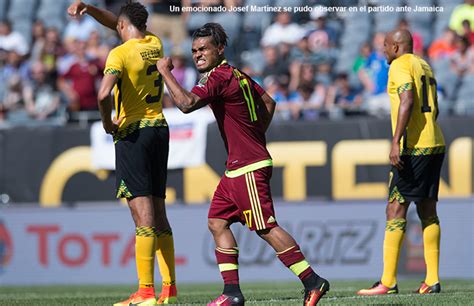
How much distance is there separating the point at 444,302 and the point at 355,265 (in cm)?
622

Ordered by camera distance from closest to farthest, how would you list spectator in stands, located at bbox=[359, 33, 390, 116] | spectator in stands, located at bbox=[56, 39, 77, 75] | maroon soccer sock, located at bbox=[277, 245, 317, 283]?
maroon soccer sock, located at bbox=[277, 245, 317, 283], spectator in stands, located at bbox=[359, 33, 390, 116], spectator in stands, located at bbox=[56, 39, 77, 75]

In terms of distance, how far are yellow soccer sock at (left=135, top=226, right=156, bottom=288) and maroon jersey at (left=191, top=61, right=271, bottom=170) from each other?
3.97 feet

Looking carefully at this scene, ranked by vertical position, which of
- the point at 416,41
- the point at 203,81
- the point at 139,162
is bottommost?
the point at 139,162

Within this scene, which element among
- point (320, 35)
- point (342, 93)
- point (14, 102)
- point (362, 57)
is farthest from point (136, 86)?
point (14, 102)

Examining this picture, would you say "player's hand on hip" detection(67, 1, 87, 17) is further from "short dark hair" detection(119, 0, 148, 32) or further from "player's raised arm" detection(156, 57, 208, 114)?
Answer: "player's raised arm" detection(156, 57, 208, 114)

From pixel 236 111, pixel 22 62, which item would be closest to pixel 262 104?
pixel 236 111

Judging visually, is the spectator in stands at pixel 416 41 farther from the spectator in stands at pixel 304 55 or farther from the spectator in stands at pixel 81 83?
the spectator in stands at pixel 81 83

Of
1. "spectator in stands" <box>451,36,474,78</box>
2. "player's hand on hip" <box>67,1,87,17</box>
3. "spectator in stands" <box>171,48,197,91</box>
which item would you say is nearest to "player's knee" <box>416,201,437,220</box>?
"player's hand on hip" <box>67,1,87,17</box>

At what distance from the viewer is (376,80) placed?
50.5ft

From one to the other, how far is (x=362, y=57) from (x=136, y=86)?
7.74 meters

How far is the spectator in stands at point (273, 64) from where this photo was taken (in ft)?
53.5

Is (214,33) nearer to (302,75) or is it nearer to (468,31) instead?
(302,75)

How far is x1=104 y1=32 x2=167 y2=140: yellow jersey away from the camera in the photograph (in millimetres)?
8805

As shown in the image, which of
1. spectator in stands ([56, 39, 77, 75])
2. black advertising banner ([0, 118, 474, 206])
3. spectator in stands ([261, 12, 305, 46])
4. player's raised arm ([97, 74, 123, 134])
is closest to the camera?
player's raised arm ([97, 74, 123, 134])
